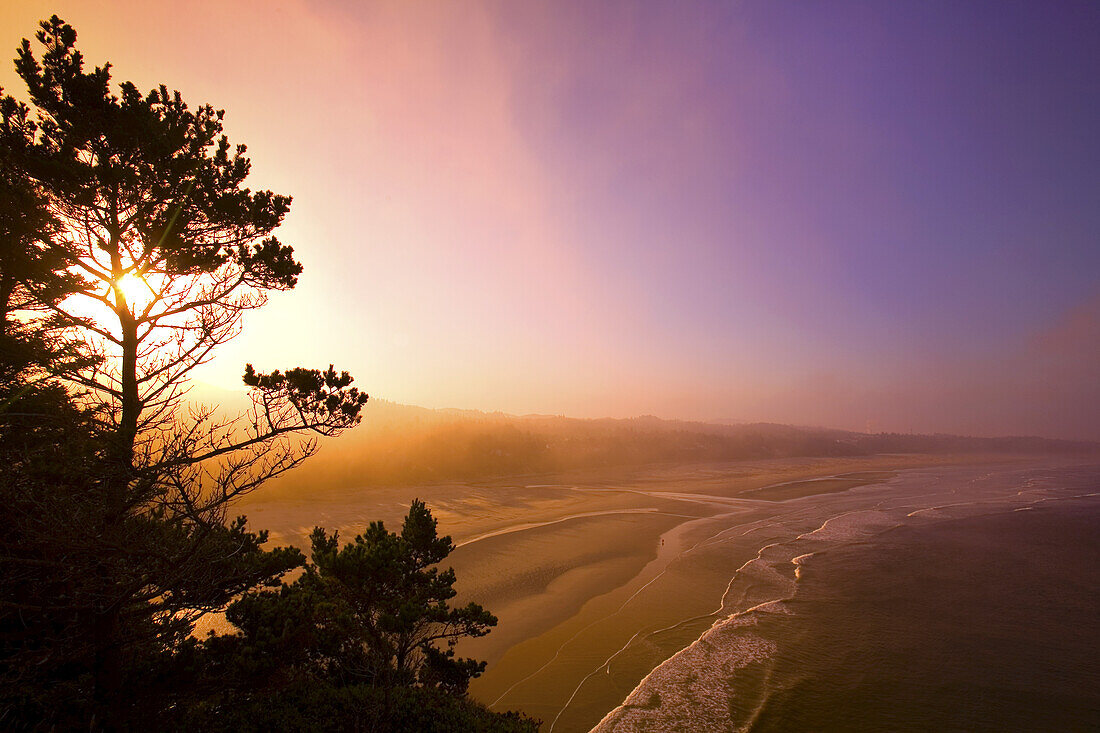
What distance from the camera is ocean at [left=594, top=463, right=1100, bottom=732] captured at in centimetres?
1415

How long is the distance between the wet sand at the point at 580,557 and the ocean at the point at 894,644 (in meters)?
1.65

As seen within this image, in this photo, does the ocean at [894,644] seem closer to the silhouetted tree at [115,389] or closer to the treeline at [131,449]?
the treeline at [131,449]

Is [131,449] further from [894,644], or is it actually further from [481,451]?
[481,451]

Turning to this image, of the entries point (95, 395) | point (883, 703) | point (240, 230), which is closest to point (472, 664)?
point (95, 395)

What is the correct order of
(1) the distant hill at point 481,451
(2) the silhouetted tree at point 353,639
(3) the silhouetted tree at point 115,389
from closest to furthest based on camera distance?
1. (3) the silhouetted tree at point 115,389
2. (2) the silhouetted tree at point 353,639
3. (1) the distant hill at point 481,451

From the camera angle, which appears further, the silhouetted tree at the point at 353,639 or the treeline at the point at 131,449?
the silhouetted tree at the point at 353,639

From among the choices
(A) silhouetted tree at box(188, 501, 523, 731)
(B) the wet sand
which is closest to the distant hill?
(B) the wet sand

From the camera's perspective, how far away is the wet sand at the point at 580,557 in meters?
16.7

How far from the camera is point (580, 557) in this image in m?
31.3

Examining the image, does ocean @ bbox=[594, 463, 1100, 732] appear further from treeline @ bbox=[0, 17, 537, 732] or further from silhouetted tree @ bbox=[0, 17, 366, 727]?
silhouetted tree @ bbox=[0, 17, 366, 727]

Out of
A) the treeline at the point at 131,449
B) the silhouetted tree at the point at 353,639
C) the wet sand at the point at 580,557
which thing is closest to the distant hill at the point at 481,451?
the wet sand at the point at 580,557

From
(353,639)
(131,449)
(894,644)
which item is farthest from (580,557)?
(131,449)

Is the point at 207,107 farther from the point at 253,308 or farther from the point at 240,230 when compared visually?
the point at 253,308

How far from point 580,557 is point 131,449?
2834 centimetres
